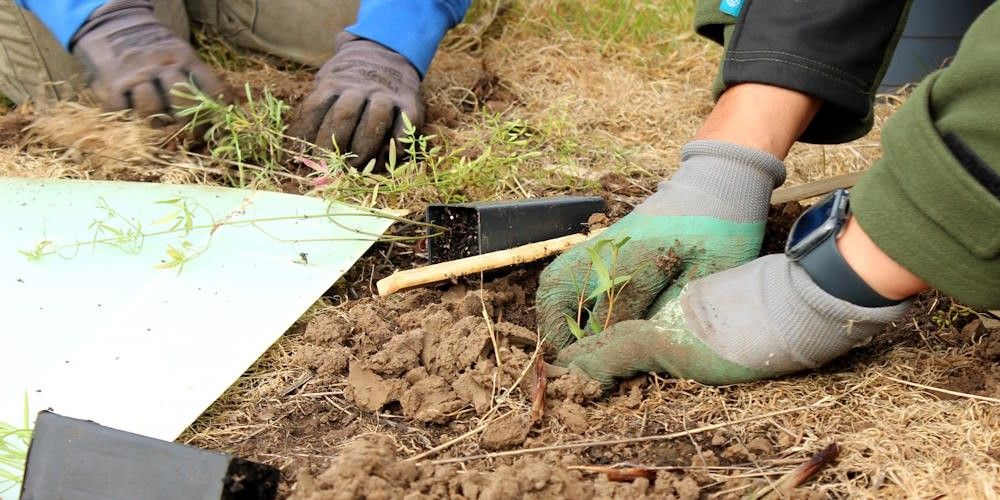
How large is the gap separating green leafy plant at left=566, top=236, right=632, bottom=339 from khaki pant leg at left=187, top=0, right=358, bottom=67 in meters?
1.58

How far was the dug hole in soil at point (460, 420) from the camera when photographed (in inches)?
46.4

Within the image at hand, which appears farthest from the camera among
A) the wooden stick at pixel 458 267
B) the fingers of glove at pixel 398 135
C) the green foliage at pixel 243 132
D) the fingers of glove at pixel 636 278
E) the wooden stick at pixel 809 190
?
the fingers of glove at pixel 398 135

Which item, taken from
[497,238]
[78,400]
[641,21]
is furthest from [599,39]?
[78,400]

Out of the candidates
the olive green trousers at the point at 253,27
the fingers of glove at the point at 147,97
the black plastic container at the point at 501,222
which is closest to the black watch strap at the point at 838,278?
the black plastic container at the point at 501,222

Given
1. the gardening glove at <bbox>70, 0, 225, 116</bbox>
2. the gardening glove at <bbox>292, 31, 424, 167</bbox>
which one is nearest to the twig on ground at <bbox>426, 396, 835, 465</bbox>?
the gardening glove at <bbox>292, 31, 424, 167</bbox>

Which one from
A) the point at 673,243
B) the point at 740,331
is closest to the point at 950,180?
the point at 740,331

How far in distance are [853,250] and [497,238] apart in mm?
699

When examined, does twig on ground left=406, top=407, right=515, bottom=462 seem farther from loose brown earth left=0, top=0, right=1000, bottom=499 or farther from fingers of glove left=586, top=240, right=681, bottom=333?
fingers of glove left=586, top=240, right=681, bottom=333

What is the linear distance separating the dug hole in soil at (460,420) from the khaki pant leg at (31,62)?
127 cm

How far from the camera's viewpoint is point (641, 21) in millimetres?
3092

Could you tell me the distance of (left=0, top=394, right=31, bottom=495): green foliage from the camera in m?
1.28

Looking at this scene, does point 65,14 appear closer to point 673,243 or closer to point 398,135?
point 398,135

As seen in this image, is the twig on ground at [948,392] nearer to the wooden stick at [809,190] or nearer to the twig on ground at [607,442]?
the twig on ground at [607,442]

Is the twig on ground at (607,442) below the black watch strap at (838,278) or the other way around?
below
